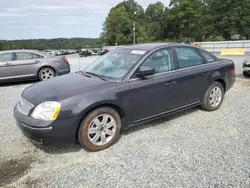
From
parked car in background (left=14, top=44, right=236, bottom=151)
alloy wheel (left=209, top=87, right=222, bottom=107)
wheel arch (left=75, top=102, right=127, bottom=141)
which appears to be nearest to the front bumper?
parked car in background (left=14, top=44, right=236, bottom=151)

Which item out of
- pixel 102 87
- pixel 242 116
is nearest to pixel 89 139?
pixel 102 87

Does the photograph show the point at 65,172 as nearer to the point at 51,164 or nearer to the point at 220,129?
the point at 51,164

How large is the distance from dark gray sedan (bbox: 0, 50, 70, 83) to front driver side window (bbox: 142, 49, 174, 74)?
5608 mm

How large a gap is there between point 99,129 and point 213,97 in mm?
2727

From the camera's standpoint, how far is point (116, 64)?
3.66 meters

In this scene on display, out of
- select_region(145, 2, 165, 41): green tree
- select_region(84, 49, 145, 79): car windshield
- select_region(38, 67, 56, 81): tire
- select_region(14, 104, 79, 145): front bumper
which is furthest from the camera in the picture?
select_region(145, 2, 165, 41): green tree

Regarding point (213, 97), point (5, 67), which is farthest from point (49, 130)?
point (5, 67)

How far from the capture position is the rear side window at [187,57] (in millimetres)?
3900

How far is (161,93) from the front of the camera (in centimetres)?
354

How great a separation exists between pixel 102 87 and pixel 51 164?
1264mm

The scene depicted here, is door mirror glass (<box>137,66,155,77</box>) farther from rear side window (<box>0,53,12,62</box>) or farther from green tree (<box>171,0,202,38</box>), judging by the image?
green tree (<box>171,0,202,38</box>)

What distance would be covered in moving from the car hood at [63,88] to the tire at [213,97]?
226cm

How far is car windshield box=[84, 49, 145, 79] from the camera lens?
11.2 feet

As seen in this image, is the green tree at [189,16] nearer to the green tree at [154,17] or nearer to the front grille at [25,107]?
the green tree at [154,17]
